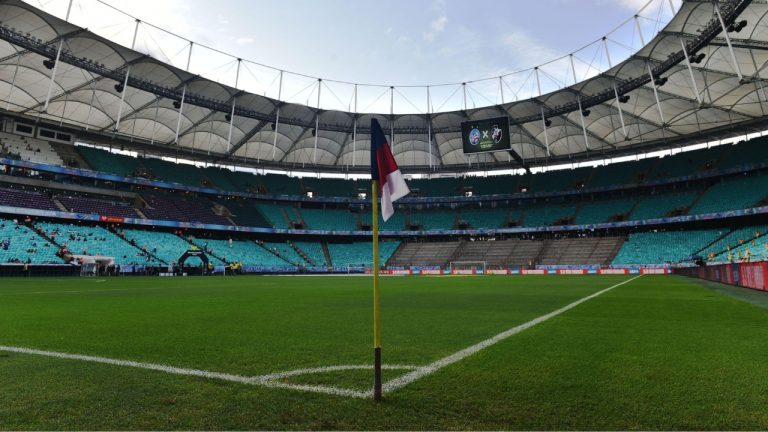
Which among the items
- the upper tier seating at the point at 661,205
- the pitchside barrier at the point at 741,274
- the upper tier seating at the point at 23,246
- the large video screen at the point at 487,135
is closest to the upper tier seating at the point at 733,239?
the upper tier seating at the point at 661,205

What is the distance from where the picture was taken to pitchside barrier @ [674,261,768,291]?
17.4m

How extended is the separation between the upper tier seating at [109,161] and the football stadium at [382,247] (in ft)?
1.48

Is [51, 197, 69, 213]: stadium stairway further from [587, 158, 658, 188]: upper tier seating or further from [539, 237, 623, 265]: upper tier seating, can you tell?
[587, 158, 658, 188]: upper tier seating

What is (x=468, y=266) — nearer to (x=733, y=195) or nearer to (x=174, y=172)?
(x=733, y=195)

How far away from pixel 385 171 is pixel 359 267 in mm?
58446

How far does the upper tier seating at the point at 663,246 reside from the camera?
47.7m

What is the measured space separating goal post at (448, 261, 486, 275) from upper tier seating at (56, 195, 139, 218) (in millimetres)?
42020

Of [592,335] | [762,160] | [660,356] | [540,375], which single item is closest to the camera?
[540,375]

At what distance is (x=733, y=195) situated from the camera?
4950 cm

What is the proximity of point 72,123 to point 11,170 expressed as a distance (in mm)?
8759

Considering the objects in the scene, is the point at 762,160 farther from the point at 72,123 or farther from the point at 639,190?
the point at 72,123

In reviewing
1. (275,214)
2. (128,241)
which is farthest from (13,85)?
(275,214)

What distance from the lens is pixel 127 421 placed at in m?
3.17

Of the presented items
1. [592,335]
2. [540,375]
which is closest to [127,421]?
[540,375]
